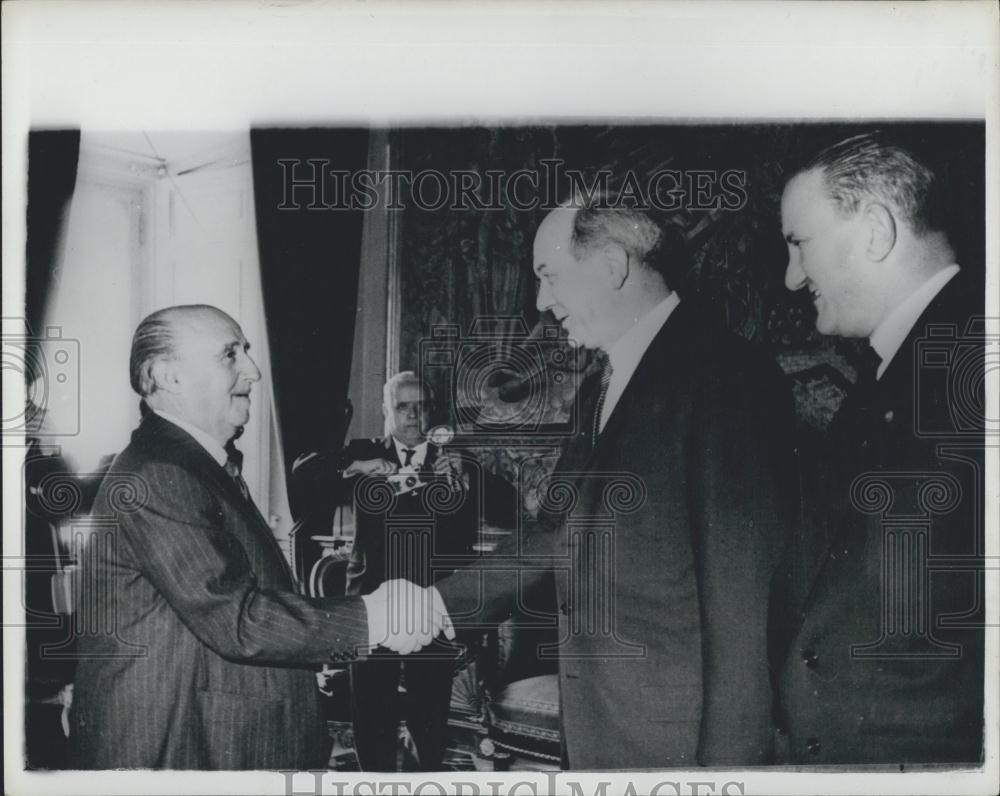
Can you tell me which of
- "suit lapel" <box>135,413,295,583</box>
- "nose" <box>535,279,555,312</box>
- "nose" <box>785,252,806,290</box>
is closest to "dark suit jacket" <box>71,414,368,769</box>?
"suit lapel" <box>135,413,295,583</box>

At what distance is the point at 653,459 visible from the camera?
10.2 ft

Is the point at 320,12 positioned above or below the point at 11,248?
above

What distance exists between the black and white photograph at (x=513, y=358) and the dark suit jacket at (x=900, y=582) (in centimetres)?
1

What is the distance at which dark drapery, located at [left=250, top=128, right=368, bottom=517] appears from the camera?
312 cm

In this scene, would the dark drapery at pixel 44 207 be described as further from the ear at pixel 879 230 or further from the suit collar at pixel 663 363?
the ear at pixel 879 230

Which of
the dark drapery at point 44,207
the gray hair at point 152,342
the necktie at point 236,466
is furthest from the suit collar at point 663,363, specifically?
the dark drapery at point 44,207

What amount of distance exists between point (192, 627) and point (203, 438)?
1.88 ft

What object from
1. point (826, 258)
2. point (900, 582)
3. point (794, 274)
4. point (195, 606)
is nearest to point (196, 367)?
point (195, 606)

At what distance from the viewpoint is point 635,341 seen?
10.3 ft

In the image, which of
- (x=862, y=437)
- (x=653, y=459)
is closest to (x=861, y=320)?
(x=862, y=437)

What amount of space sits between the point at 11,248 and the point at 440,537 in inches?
63.1

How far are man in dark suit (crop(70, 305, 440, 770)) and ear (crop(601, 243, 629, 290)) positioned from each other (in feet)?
3.75

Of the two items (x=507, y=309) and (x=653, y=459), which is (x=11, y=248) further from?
(x=653, y=459)

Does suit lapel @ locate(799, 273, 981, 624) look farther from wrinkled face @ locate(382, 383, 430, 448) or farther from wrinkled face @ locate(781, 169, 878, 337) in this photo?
wrinkled face @ locate(382, 383, 430, 448)
